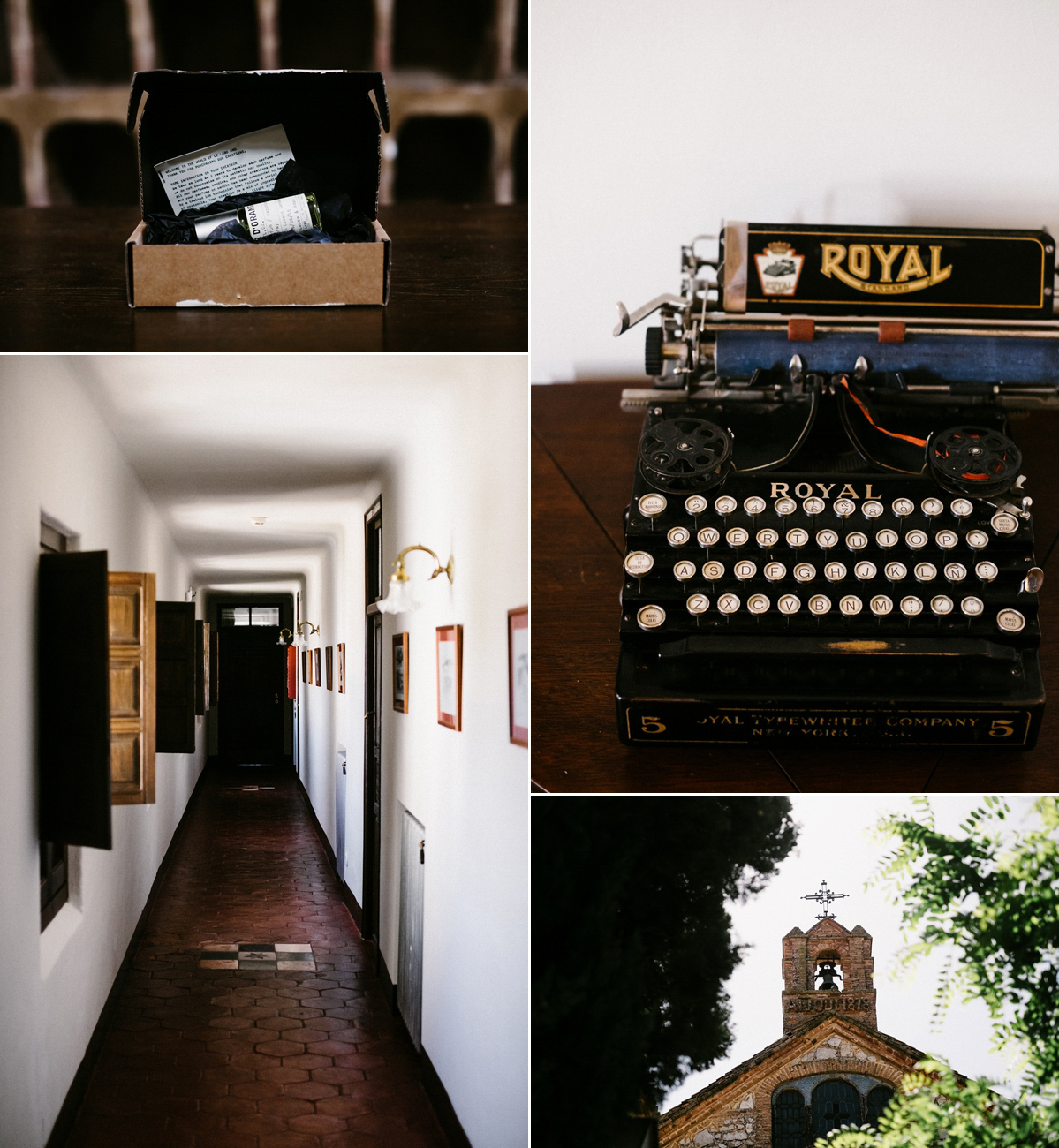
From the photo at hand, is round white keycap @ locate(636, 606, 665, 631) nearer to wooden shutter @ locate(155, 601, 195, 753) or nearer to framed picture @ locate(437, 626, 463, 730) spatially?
framed picture @ locate(437, 626, 463, 730)

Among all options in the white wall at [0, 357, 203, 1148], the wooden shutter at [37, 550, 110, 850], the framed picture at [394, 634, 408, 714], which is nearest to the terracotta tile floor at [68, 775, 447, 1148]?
the white wall at [0, 357, 203, 1148]

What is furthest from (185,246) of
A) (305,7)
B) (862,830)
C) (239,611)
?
(862,830)

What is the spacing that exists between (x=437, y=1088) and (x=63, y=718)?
0.81 meters

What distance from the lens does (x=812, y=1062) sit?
1.81 metres

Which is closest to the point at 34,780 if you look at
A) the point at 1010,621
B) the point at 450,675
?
the point at 450,675

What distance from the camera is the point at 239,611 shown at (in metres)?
1.55

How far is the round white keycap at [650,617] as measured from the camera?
129 centimetres

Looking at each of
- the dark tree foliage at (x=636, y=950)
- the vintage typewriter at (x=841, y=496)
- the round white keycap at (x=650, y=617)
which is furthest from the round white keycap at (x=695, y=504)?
the dark tree foliage at (x=636, y=950)

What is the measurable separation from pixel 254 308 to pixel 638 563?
659 mm

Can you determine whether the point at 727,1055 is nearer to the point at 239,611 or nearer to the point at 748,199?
the point at 239,611

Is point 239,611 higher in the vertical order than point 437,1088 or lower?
higher

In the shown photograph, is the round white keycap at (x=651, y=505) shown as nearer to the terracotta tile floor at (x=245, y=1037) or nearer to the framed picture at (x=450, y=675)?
the framed picture at (x=450, y=675)

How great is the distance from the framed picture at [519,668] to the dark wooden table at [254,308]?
409 mm

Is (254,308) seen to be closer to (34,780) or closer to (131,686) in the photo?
(131,686)
